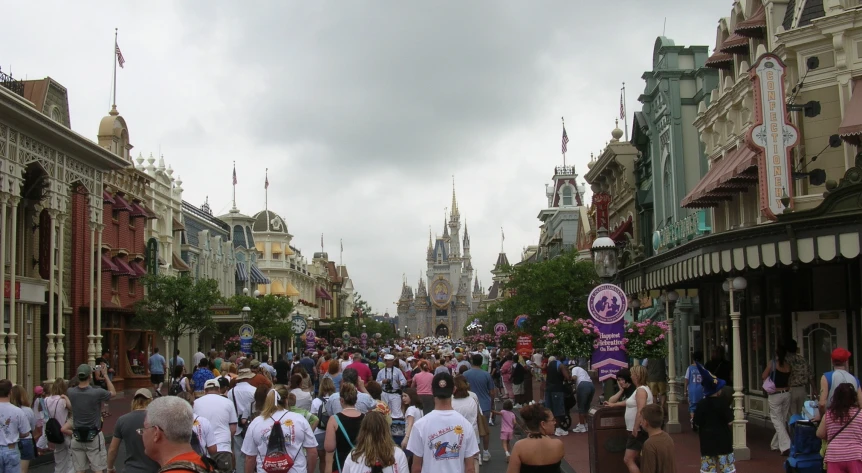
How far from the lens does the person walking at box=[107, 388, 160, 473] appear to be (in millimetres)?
8203

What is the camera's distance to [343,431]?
33.8 ft

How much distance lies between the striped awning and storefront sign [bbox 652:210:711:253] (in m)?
9.47

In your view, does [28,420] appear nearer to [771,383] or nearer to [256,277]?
[771,383]

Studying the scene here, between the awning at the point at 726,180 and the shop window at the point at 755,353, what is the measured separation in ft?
10.8

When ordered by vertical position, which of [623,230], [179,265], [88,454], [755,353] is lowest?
[88,454]

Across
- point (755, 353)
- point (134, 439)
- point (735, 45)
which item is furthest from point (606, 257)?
point (134, 439)

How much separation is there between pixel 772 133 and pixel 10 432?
1560 cm

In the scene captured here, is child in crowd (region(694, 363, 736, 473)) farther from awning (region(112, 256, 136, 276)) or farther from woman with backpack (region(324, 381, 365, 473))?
awning (region(112, 256, 136, 276))

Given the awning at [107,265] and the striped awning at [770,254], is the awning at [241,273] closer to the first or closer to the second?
the awning at [107,265]

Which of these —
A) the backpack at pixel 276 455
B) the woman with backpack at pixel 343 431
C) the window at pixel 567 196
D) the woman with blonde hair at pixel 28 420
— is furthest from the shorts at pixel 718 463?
the window at pixel 567 196

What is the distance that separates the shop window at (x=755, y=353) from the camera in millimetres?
23578

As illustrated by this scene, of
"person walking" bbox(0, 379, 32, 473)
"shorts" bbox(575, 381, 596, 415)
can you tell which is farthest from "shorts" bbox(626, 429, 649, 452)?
"shorts" bbox(575, 381, 596, 415)

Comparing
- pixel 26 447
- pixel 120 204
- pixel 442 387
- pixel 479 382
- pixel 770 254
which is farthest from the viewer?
pixel 120 204

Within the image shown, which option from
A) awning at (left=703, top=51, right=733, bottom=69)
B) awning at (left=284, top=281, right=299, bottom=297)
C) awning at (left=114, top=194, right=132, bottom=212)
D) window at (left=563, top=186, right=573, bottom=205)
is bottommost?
awning at (left=284, top=281, right=299, bottom=297)
